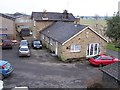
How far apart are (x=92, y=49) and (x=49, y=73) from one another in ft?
33.8

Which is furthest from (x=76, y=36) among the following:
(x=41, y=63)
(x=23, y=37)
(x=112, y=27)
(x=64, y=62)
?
(x=23, y=37)

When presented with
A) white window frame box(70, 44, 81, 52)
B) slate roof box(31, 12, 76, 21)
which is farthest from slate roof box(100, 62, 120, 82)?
slate roof box(31, 12, 76, 21)

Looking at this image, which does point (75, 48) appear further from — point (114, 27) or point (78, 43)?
point (114, 27)

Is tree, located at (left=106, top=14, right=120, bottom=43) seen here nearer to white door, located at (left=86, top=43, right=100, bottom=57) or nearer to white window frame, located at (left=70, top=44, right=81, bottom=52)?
white door, located at (left=86, top=43, right=100, bottom=57)

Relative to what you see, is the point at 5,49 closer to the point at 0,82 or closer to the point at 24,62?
the point at 24,62

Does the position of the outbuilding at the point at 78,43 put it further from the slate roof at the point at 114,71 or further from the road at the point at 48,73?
the slate roof at the point at 114,71

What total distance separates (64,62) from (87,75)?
20.8ft

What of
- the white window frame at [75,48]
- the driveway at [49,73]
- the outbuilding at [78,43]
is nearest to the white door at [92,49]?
the outbuilding at [78,43]

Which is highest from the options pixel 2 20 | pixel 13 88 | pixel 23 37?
pixel 2 20

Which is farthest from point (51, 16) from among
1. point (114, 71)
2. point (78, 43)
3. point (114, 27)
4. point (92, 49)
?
point (114, 71)

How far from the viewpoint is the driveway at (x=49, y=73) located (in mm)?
19691

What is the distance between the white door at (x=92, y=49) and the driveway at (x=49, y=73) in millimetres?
2211

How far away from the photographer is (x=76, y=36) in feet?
98.0

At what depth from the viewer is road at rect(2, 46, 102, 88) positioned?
19.7 metres
